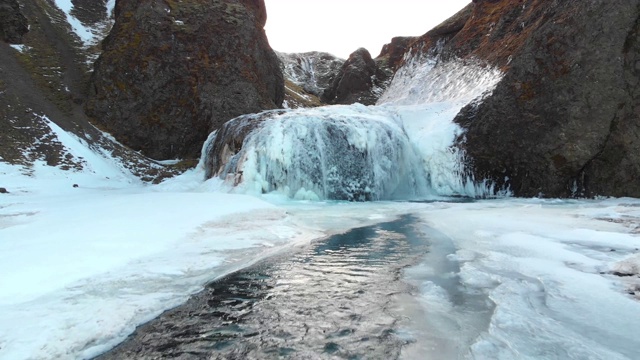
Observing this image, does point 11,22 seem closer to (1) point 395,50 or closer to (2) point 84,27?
(2) point 84,27

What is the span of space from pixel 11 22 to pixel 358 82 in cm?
3345

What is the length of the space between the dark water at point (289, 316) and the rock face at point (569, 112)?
12189mm

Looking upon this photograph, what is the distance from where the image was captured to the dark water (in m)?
2.98

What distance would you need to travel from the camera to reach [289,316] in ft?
12.0

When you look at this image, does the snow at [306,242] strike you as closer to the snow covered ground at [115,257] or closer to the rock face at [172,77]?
the snow covered ground at [115,257]

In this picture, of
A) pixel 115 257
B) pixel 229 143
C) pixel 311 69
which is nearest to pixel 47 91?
pixel 229 143

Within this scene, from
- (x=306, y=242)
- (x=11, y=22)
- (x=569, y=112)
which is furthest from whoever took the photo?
(x=11, y=22)

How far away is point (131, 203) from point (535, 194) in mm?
14930

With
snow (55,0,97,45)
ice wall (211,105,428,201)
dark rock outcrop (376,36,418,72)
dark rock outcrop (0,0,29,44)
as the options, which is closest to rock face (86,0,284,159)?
snow (55,0,97,45)

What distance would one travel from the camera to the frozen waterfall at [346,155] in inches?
616

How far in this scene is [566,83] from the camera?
1459cm

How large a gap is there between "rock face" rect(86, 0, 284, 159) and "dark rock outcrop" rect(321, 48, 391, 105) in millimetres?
19874

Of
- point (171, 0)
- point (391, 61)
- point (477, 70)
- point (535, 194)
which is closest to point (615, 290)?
point (535, 194)

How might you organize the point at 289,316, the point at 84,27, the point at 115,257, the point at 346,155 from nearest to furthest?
1. the point at 289,316
2. the point at 115,257
3. the point at 346,155
4. the point at 84,27
